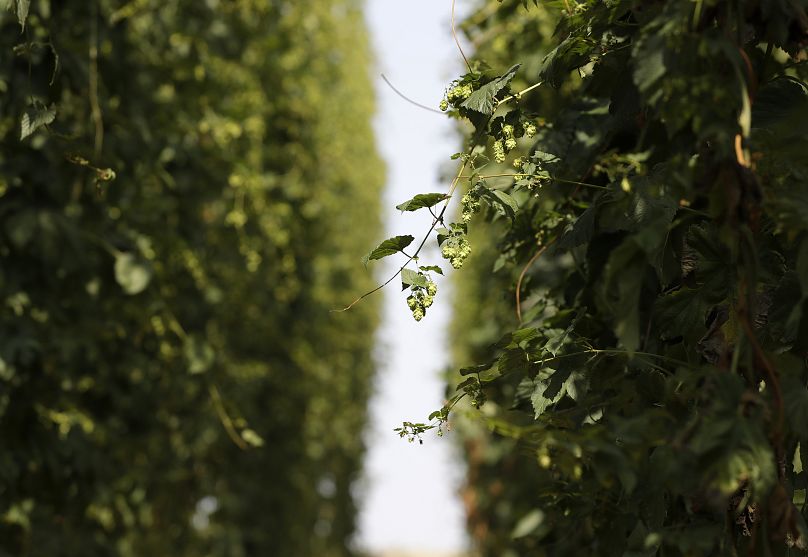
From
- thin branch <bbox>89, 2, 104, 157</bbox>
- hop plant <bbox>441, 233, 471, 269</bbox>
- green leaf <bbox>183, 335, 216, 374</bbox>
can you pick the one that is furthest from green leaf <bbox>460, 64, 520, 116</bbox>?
green leaf <bbox>183, 335, 216, 374</bbox>

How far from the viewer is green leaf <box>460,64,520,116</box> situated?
178cm

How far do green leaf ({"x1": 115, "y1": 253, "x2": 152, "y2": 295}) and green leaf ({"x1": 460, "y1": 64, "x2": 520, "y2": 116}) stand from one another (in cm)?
225

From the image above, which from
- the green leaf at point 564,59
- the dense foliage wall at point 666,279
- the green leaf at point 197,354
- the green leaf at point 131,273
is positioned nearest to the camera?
the dense foliage wall at point 666,279

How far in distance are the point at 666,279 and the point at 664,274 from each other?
2 centimetres

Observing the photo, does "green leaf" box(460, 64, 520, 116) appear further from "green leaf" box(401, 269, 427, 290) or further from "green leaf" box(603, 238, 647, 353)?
"green leaf" box(603, 238, 647, 353)

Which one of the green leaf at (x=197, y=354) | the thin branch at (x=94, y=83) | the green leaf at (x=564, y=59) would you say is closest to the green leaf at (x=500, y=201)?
the green leaf at (x=564, y=59)

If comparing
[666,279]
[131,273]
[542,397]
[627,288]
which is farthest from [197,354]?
[627,288]

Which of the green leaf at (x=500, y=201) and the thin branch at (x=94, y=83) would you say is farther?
the thin branch at (x=94, y=83)

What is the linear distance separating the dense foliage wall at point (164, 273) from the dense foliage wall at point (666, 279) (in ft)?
3.49

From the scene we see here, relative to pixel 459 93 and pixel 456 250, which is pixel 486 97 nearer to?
pixel 459 93

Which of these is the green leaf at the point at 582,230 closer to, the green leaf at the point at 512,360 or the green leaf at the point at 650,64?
the green leaf at the point at 512,360

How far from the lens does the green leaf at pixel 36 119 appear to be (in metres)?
2.11

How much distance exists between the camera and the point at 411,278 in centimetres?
167

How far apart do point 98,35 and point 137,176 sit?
593mm
